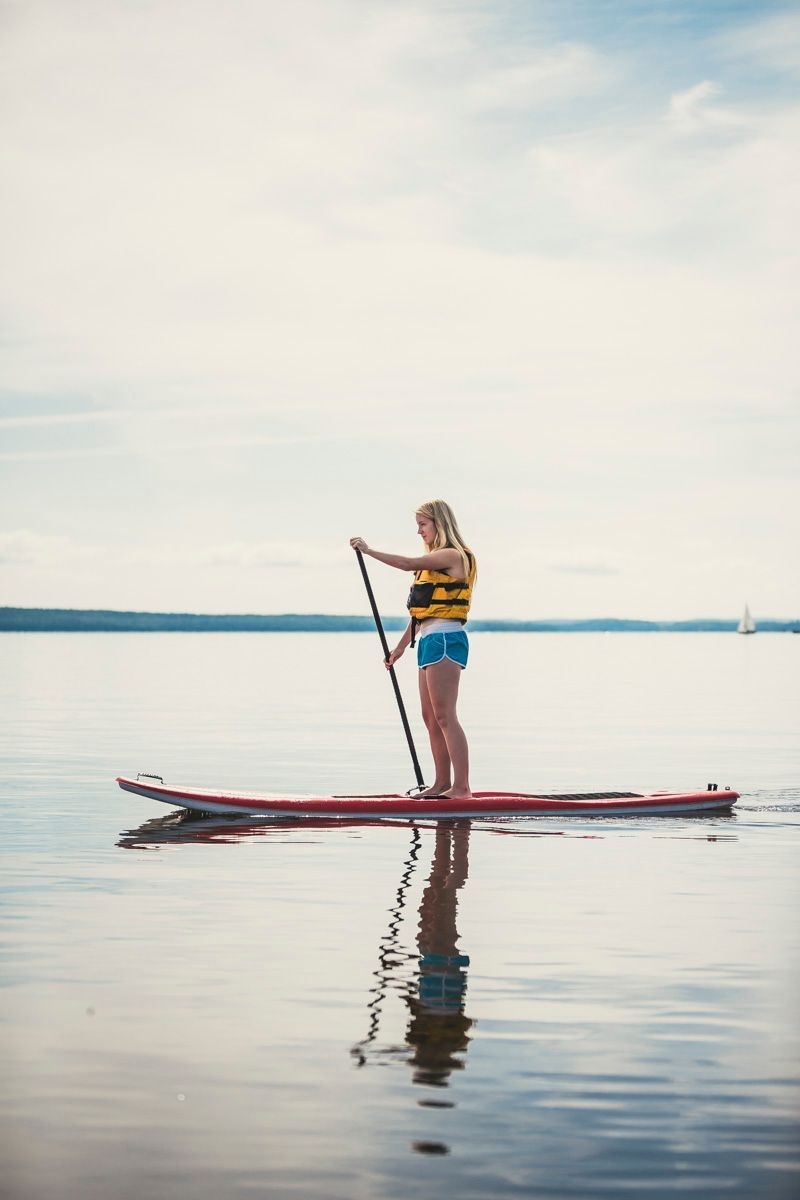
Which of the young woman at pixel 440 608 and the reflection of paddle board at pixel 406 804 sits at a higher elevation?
the young woman at pixel 440 608

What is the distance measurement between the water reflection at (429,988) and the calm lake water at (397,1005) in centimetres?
2

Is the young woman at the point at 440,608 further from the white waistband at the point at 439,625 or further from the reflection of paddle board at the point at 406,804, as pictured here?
the reflection of paddle board at the point at 406,804

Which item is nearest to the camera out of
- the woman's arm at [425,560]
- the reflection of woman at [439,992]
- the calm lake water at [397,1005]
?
the calm lake water at [397,1005]

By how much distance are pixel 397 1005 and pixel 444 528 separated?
6.17m

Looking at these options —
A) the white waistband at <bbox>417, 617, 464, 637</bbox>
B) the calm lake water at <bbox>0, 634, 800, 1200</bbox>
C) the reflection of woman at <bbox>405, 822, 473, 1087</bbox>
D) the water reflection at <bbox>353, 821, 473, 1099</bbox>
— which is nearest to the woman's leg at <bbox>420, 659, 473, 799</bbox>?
the white waistband at <bbox>417, 617, 464, 637</bbox>

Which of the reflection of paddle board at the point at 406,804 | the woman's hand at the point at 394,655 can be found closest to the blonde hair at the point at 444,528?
the woman's hand at the point at 394,655

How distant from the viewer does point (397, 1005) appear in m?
6.61

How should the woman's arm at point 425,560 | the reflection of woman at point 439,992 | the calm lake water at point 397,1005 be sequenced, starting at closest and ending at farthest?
1. the calm lake water at point 397,1005
2. the reflection of woman at point 439,992
3. the woman's arm at point 425,560

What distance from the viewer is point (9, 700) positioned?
3928 cm

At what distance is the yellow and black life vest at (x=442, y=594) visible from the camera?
12414mm

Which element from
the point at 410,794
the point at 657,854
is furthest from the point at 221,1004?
the point at 410,794

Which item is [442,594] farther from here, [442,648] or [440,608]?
[442,648]

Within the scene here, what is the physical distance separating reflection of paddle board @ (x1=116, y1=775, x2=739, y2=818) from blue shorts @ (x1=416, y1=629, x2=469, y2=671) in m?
1.31

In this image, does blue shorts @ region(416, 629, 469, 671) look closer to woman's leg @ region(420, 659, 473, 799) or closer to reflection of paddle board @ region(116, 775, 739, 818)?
woman's leg @ region(420, 659, 473, 799)
